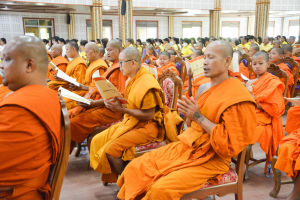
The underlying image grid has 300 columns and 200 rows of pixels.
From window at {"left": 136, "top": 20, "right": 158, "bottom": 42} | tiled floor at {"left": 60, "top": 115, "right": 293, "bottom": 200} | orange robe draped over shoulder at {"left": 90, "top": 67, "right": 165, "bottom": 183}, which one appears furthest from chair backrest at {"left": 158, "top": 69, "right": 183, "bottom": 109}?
window at {"left": 136, "top": 20, "right": 158, "bottom": 42}

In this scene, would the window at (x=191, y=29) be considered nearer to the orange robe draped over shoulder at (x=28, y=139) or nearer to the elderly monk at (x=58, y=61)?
the elderly monk at (x=58, y=61)

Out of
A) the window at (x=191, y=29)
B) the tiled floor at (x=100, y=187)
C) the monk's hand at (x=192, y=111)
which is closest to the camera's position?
the monk's hand at (x=192, y=111)

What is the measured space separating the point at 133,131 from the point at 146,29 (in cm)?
1924

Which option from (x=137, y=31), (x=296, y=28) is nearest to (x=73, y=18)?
(x=137, y=31)

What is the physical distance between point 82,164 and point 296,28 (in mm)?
26105

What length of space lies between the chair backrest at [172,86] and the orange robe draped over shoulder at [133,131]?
0.87ft

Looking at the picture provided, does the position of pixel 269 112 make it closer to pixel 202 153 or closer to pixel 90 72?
pixel 202 153

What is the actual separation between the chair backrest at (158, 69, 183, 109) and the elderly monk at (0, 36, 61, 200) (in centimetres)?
150

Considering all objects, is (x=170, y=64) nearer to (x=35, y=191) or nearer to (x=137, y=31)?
(x=35, y=191)

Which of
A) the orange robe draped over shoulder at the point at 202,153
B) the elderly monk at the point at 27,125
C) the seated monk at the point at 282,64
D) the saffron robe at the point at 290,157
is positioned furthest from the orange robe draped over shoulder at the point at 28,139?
the seated monk at the point at 282,64

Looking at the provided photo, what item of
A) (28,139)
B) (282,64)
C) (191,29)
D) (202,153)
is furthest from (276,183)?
(191,29)

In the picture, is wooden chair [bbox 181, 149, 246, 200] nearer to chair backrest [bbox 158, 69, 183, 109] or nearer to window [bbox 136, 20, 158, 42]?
chair backrest [bbox 158, 69, 183, 109]

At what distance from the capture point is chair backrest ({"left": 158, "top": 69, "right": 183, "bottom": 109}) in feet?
8.95

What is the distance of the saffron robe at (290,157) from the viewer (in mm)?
1979
